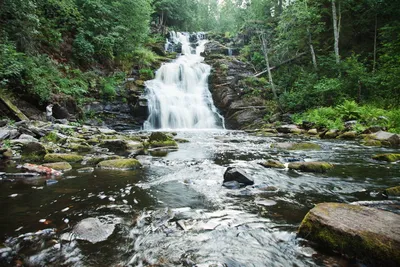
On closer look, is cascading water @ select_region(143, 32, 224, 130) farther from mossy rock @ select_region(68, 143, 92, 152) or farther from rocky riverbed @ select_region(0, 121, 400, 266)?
rocky riverbed @ select_region(0, 121, 400, 266)

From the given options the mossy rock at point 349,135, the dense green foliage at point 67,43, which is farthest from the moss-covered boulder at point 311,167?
the dense green foliage at point 67,43

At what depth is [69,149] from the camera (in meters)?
7.43

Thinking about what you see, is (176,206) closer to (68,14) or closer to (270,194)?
(270,194)

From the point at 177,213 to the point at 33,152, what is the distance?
493 centimetres

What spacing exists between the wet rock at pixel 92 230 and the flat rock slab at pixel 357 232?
6.50 ft

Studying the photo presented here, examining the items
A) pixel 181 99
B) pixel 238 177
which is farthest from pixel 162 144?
pixel 181 99

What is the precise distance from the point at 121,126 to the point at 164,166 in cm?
1214

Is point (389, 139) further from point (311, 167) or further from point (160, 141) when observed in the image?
point (160, 141)

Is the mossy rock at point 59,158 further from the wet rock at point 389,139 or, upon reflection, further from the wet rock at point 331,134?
the wet rock at point 331,134

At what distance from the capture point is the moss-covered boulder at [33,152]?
Result: 19.6 feet

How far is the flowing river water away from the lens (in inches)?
82.6

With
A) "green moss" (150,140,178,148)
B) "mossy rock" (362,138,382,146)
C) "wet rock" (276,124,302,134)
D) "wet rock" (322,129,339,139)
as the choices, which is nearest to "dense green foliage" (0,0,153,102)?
"green moss" (150,140,178,148)

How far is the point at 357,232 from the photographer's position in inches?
78.4

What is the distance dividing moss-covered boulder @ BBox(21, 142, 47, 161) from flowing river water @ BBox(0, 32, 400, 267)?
114 cm
